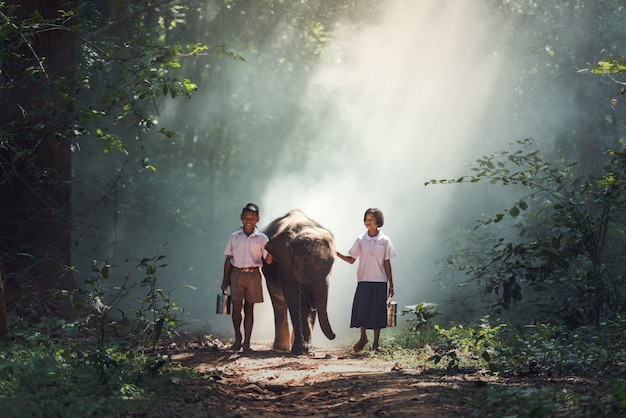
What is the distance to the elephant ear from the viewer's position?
12742mm

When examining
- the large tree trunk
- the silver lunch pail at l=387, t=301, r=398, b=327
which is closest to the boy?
the silver lunch pail at l=387, t=301, r=398, b=327

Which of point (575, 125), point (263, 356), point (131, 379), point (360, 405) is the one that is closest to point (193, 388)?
point (131, 379)

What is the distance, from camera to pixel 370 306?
40.4 feet

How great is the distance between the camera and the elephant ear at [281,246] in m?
12.7

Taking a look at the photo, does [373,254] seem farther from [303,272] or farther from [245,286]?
[245,286]

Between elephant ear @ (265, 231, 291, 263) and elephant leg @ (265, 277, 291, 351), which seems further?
elephant leg @ (265, 277, 291, 351)

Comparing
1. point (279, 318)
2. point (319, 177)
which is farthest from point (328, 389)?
point (319, 177)

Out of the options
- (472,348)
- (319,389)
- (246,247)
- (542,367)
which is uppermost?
(246,247)

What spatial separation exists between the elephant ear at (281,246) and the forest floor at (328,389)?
2.34 m

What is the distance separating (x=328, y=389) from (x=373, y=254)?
3.97 metres

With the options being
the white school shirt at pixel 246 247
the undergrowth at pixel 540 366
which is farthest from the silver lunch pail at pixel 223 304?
the undergrowth at pixel 540 366

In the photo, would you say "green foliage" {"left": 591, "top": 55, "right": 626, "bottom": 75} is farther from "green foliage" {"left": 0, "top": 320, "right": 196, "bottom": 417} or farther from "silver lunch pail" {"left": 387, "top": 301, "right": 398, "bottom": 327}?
"green foliage" {"left": 0, "top": 320, "right": 196, "bottom": 417}

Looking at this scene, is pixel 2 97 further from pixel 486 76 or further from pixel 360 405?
pixel 486 76

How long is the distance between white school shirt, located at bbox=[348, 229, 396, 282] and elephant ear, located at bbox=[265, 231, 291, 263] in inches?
38.4
